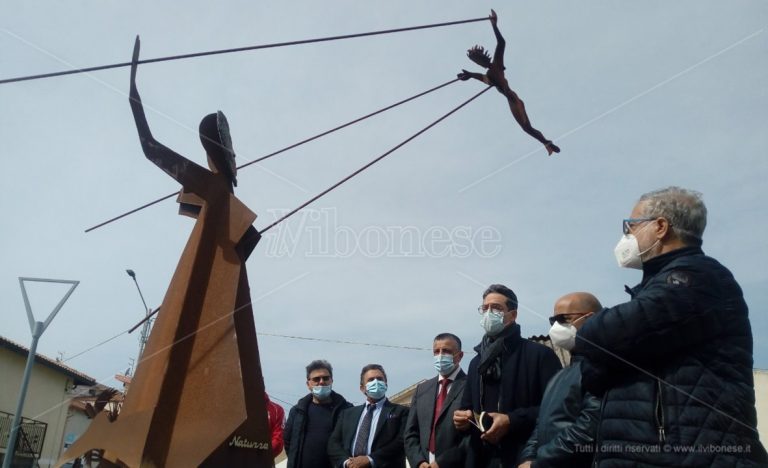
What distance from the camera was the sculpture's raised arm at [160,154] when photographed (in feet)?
14.0

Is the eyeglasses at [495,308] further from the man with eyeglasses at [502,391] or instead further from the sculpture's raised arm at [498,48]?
the sculpture's raised arm at [498,48]

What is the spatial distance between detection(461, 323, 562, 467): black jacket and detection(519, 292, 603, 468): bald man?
0.99 feet

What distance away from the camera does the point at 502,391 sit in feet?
14.5

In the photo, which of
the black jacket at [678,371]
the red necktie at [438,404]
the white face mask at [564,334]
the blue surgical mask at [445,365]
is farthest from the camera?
the blue surgical mask at [445,365]

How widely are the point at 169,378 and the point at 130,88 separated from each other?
1.96 metres

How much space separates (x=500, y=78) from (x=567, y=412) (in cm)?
305

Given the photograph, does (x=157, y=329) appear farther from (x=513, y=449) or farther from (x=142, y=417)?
(x=513, y=449)

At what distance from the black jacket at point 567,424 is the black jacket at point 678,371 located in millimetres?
365

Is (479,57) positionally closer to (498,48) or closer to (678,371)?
(498,48)

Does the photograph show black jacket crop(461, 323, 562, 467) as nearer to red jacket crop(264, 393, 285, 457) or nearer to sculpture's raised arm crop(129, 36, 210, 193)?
red jacket crop(264, 393, 285, 457)

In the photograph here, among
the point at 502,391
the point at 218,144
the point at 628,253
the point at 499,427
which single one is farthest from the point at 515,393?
the point at 218,144

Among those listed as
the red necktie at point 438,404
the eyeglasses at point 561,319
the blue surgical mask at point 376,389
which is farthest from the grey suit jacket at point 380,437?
the eyeglasses at point 561,319

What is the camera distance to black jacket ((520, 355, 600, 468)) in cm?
298

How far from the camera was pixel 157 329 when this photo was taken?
14.1 feet
